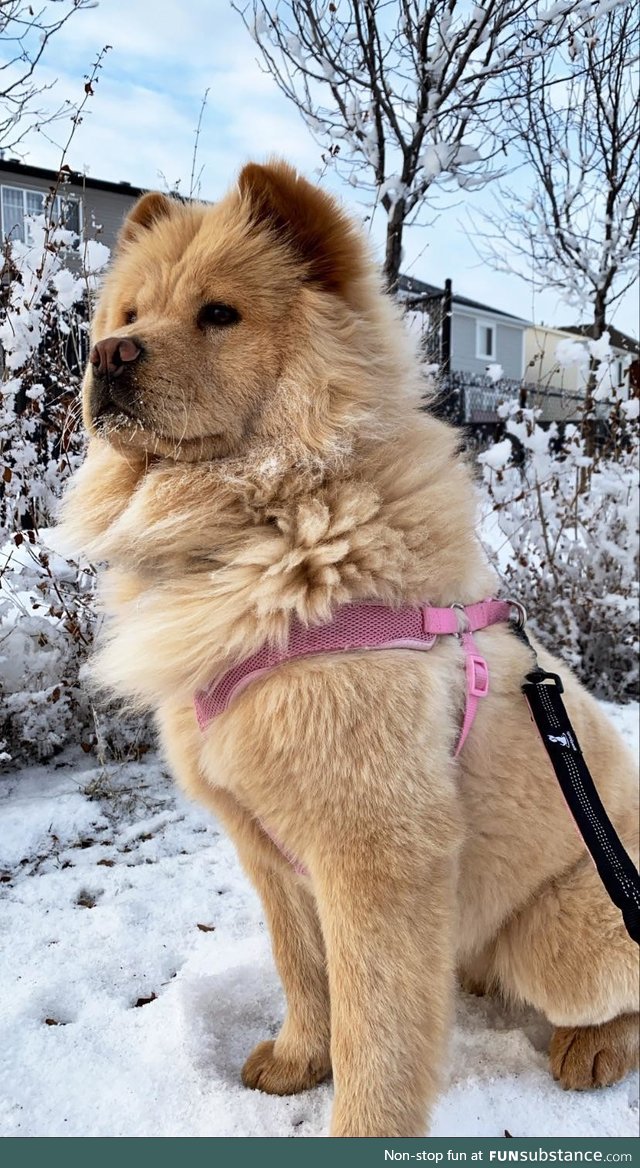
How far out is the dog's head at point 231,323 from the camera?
170cm

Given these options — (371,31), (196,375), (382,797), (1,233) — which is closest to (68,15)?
(1,233)

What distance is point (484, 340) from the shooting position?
3262 cm

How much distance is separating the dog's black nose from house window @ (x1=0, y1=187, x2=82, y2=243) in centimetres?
227

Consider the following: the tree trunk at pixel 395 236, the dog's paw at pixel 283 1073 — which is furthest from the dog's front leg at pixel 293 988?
the tree trunk at pixel 395 236

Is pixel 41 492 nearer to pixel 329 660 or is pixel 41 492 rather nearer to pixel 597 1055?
pixel 329 660

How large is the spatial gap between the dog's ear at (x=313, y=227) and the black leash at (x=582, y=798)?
1.13m

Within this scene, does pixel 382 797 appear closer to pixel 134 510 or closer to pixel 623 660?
pixel 134 510

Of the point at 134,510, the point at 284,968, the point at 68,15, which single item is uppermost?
the point at 68,15

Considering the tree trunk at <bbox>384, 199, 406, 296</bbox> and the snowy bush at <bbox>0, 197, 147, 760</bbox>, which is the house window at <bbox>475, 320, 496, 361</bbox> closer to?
the tree trunk at <bbox>384, 199, 406, 296</bbox>

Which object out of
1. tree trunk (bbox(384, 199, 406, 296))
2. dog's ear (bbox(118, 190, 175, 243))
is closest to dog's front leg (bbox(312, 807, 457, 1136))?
dog's ear (bbox(118, 190, 175, 243))

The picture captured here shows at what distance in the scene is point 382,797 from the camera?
1.56 meters

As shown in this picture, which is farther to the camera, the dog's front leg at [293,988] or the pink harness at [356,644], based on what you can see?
the dog's front leg at [293,988]

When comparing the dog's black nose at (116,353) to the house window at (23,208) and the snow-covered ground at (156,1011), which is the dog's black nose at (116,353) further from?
the house window at (23,208)
